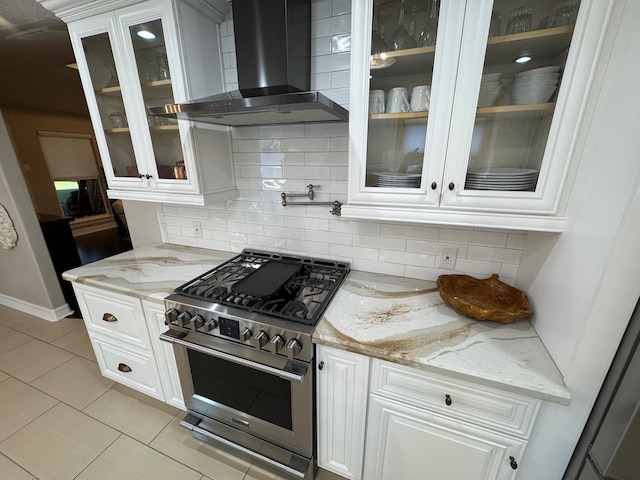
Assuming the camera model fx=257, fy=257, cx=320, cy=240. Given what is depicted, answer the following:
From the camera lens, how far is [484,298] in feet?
4.08

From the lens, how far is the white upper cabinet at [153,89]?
1352 mm

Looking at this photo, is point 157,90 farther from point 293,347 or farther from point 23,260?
point 23,260

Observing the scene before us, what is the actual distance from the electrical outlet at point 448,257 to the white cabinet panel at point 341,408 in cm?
72

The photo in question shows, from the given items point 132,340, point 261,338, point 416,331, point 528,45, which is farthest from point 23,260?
point 528,45

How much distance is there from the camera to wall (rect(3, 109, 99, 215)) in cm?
455

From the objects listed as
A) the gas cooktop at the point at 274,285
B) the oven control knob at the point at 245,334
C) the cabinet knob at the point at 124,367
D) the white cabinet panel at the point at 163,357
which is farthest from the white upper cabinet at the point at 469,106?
the cabinet knob at the point at 124,367

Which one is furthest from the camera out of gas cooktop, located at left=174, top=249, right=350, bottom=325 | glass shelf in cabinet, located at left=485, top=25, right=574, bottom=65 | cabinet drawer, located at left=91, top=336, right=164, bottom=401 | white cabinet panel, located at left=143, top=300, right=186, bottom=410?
cabinet drawer, located at left=91, top=336, right=164, bottom=401

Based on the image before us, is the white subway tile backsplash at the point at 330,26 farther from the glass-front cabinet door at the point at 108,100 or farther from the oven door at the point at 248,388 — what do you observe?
the oven door at the point at 248,388

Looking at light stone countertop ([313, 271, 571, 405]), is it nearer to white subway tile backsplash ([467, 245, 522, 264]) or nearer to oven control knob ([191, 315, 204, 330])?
white subway tile backsplash ([467, 245, 522, 264])

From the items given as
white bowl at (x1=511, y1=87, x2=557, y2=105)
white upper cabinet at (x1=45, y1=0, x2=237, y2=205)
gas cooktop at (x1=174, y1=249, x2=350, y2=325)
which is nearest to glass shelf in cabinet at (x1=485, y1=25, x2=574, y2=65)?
white bowl at (x1=511, y1=87, x2=557, y2=105)

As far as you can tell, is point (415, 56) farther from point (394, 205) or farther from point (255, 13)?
point (255, 13)

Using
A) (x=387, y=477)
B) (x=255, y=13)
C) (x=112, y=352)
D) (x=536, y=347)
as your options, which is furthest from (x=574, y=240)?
(x=112, y=352)

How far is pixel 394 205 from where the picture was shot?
44.8 inches

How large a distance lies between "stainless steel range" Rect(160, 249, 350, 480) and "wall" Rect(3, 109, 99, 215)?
17.5 ft
